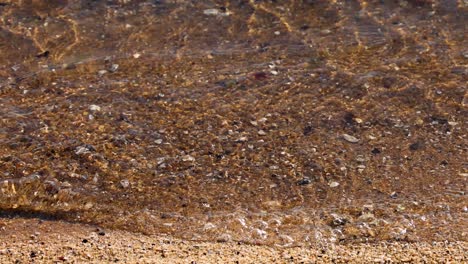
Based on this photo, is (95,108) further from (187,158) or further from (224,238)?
(224,238)

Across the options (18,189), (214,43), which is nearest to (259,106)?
(214,43)

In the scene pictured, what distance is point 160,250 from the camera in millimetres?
5023

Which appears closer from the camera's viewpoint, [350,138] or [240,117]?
[350,138]

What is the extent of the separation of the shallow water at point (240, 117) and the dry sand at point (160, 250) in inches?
6.1

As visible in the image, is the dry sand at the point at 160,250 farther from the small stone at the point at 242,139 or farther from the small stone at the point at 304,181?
the small stone at the point at 242,139

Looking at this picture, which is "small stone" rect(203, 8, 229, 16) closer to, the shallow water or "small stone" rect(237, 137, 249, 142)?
the shallow water

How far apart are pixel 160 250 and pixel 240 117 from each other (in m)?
2.23

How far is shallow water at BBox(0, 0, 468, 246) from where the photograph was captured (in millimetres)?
5562

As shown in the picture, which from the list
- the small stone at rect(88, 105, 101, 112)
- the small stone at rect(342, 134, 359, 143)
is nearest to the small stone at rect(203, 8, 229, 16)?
the small stone at rect(88, 105, 101, 112)

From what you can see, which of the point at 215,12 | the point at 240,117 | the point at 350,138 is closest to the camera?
the point at 350,138

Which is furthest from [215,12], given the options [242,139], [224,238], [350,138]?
[224,238]

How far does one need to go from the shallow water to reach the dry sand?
16 cm

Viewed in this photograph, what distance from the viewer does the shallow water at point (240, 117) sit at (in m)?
5.56

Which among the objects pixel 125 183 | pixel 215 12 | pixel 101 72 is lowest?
pixel 125 183
